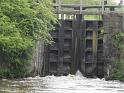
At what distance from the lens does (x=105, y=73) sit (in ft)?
98.1

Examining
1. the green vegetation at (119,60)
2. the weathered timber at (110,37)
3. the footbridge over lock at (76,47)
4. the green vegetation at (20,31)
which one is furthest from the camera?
the footbridge over lock at (76,47)

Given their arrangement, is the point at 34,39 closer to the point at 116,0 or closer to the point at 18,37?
the point at 18,37

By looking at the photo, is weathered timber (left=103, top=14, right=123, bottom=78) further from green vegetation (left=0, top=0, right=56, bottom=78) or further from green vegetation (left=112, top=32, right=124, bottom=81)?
green vegetation (left=0, top=0, right=56, bottom=78)

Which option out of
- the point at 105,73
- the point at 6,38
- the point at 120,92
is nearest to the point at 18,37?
the point at 6,38

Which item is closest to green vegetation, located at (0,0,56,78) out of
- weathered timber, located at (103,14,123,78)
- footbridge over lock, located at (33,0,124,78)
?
weathered timber, located at (103,14,123,78)

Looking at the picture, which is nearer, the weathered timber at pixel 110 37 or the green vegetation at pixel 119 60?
the green vegetation at pixel 119 60

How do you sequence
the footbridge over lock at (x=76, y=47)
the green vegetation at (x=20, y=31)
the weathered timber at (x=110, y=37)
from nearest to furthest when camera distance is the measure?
1. the green vegetation at (x=20, y=31)
2. the weathered timber at (x=110, y=37)
3. the footbridge over lock at (x=76, y=47)

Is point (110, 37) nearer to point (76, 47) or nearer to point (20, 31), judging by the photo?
point (76, 47)

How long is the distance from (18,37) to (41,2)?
386 cm

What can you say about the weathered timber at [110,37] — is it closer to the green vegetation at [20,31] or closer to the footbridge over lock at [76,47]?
the footbridge over lock at [76,47]

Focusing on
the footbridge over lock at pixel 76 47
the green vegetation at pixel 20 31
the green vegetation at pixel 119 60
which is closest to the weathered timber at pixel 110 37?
the green vegetation at pixel 119 60

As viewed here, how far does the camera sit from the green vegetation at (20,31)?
77.3ft

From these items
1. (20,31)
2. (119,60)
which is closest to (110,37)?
(119,60)

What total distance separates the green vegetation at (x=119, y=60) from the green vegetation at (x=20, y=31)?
3819mm
